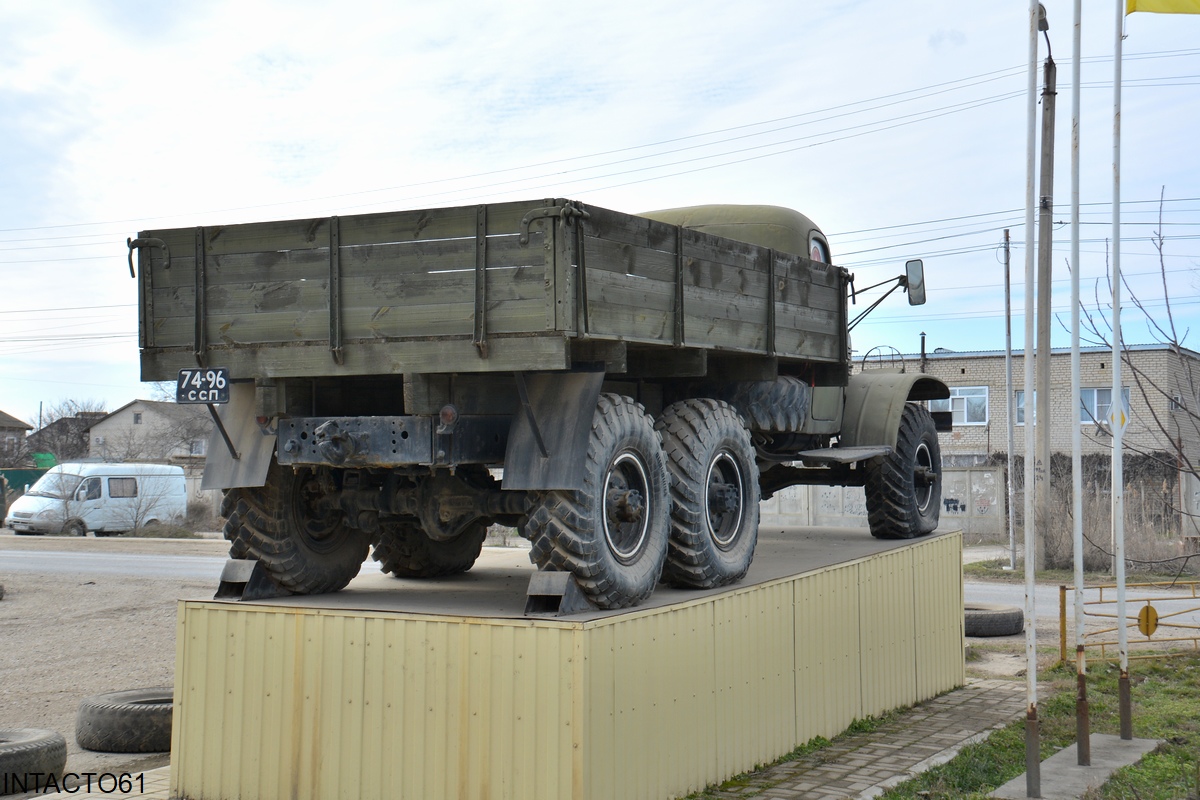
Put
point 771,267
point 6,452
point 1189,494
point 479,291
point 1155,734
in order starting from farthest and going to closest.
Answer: point 6,452 → point 1189,494 → point 1155,734 → point 771,267 → point 479,291

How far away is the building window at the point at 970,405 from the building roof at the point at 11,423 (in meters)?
55.7

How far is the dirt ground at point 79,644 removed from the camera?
10234mm

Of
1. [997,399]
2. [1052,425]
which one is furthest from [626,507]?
[997,399]

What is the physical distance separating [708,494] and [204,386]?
322 cm

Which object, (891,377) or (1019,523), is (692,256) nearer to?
(891,377)

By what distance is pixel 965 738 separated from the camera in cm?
902

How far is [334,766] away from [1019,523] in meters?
21.3

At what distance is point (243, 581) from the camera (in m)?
7.43

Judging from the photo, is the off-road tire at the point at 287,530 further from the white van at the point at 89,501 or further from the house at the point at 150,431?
the house at the point at 150,431

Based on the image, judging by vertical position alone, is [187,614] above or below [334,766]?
above

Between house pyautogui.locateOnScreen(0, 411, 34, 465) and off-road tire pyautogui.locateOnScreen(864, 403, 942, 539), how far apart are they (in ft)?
182

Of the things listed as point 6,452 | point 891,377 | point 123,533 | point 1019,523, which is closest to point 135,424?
point 6,452

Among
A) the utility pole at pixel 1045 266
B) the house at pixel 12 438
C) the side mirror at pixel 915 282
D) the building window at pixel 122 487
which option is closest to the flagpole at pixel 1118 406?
the side mirror at pixel 915 282

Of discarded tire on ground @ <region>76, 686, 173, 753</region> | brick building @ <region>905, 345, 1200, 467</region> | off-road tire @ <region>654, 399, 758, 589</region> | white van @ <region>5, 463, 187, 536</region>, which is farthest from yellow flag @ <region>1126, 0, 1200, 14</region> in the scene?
white van @ <region>5, 463, 187, 536</region>
